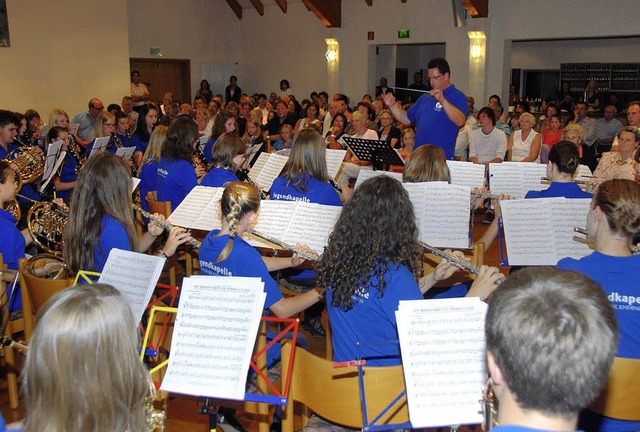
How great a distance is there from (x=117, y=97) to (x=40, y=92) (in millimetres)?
1575

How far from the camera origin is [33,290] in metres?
3.05

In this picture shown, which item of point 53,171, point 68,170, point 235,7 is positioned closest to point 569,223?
point 53,171

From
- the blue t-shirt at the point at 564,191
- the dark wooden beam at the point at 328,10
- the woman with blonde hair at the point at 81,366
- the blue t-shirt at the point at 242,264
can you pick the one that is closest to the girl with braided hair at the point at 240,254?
the blue t-shirt at the point at 242,264

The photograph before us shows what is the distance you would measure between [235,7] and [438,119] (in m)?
12.0

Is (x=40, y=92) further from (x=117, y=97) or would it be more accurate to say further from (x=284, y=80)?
(x=284, y=80)

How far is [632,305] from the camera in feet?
7.57

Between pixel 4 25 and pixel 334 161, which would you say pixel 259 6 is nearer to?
pixel 4 25

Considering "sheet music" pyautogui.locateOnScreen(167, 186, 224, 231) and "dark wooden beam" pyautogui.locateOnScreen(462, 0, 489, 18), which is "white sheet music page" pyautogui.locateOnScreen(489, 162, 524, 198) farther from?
"dark wooden beam" pyautogui.locateOnScreen(462, 0, 489, 18)

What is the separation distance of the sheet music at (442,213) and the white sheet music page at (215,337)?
5.99 feet

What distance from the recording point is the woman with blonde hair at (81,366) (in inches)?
54.4

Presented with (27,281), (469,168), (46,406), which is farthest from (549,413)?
(469,168)

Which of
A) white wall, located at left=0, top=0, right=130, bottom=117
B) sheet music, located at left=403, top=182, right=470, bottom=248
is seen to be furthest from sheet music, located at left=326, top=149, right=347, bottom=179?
white wall, located at left=0, top=0, right=130, bottom=117

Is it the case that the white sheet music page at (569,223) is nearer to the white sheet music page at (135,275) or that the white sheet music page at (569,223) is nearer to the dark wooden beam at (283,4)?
the white sheet music page at (135,275)

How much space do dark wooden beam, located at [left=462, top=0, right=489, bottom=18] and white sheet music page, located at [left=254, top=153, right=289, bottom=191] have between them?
712 cm
